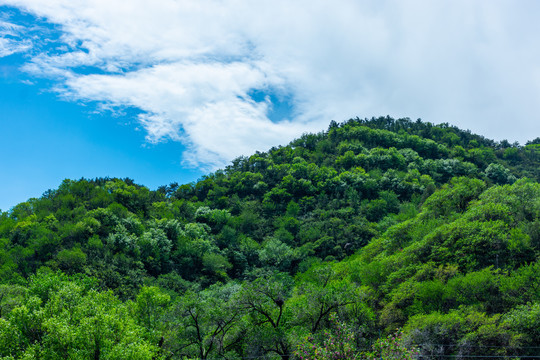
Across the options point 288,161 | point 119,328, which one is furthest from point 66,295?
point 288,161

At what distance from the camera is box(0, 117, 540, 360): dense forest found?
69.5 ft

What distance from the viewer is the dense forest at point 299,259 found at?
21.2 metres

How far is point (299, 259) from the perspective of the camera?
206 feet

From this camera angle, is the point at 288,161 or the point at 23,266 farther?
the point at 288,161

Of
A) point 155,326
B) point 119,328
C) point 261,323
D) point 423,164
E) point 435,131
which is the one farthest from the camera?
point 435,131

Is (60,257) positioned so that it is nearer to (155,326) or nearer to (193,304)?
(155,326)

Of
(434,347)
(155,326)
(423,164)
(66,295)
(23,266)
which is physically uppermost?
(423,164)

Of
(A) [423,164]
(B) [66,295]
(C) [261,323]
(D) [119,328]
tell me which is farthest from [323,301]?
(A) [423,164]

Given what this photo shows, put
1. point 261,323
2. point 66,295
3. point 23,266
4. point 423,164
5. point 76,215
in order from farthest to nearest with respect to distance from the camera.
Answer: point 423,164 → point 76,215 → point 23,266 → point 261,323 → point 66,295

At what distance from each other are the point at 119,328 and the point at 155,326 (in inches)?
239

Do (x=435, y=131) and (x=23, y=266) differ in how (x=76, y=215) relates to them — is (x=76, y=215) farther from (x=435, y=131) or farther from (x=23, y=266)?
(x=435, y=131)

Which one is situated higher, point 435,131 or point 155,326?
point 435,131

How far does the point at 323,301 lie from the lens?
23.2 m

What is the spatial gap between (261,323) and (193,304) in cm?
472
